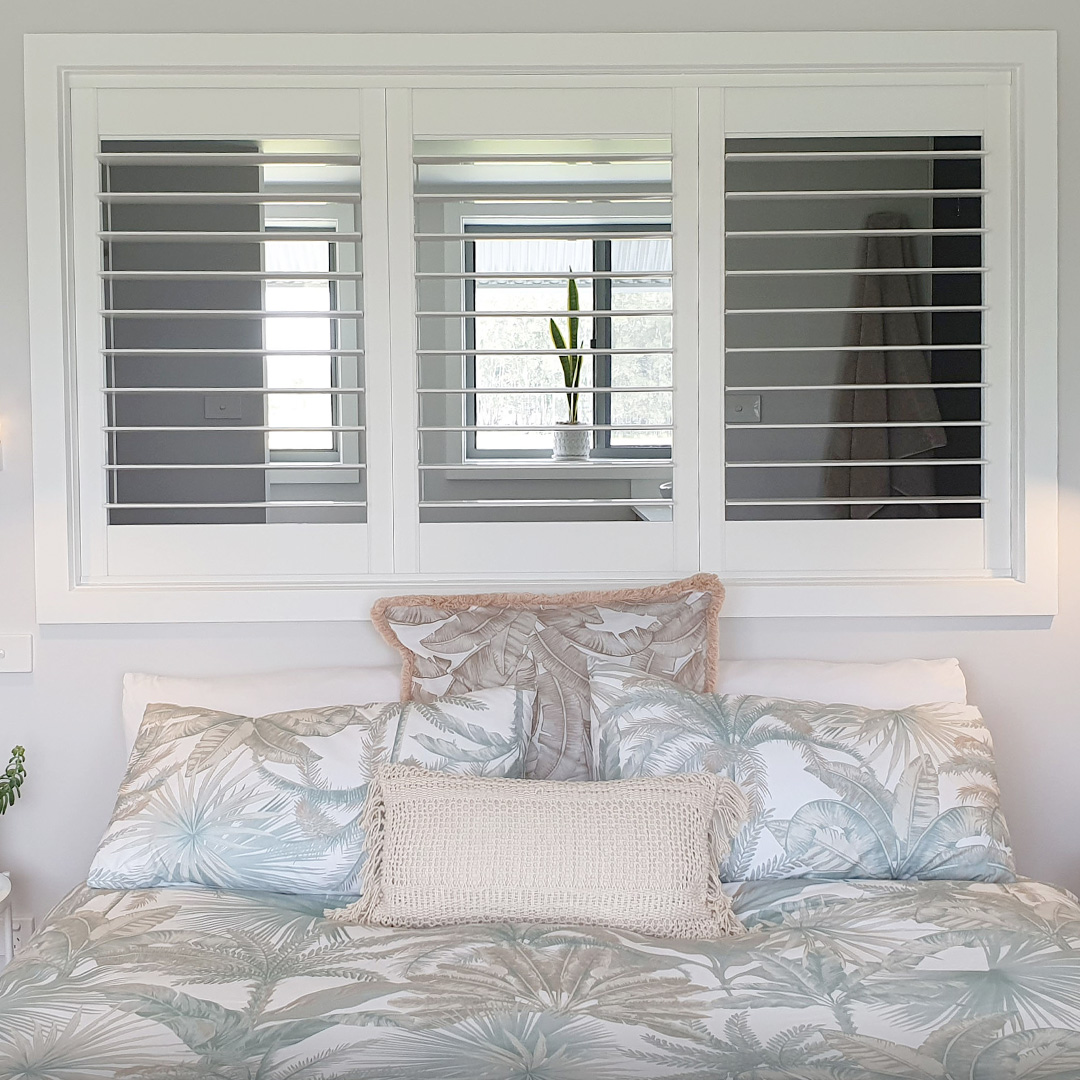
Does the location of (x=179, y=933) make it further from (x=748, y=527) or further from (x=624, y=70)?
(x=624, y=70)

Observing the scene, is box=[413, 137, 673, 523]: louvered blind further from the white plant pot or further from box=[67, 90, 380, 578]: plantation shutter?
box=[67, 90, 380, 578]: plantation shutter

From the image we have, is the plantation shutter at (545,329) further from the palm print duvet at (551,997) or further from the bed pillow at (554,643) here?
the palm print duvet at (551,997)

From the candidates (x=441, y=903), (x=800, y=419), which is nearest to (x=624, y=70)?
(x=800, y=419)

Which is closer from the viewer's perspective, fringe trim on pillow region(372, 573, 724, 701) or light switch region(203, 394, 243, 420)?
fringe trim on pillow region(372, 573, 724, 701)

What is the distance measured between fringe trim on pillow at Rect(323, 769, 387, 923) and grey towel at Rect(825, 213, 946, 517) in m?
1.24

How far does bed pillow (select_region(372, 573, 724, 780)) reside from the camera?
7.10 feet

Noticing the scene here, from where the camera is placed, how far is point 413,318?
8.01ft

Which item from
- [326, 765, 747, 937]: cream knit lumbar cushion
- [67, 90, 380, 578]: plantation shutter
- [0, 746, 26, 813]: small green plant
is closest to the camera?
[326, 765, 747, 937]: cream knit lumbar cushion

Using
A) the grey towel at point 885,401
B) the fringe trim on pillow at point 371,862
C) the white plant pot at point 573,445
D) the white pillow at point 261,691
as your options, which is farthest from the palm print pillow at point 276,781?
the grey towel at point 885,401

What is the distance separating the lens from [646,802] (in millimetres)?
1822

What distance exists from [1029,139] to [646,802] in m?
1.67

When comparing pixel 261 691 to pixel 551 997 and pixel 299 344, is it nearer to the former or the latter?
pixel 299 344

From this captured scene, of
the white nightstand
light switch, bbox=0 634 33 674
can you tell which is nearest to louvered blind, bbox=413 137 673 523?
light switch, bbox=0 634 33 674

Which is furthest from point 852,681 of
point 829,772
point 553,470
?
point 553,470
